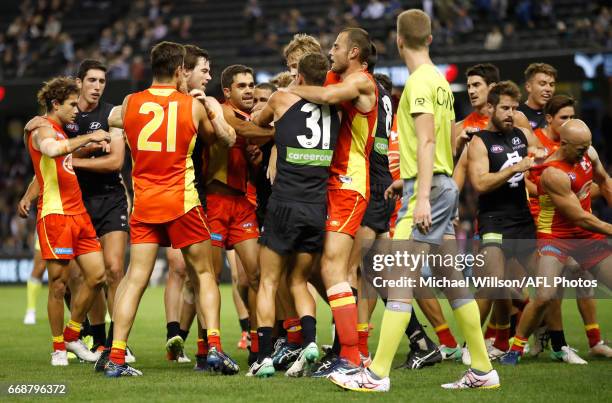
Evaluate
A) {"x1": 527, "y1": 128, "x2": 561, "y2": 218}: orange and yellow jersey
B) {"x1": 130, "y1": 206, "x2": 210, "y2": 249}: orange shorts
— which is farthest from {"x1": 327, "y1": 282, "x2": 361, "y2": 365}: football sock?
{"x1": 527, "y1": 128, "x2": 561, "y2": 218}: orange and yellow jersey

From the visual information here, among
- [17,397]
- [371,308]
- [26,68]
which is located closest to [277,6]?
[26,68]

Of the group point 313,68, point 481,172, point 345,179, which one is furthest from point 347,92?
point 481,172

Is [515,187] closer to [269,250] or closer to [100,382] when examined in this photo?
[269,250]

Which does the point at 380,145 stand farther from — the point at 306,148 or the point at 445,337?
the point at 445,337

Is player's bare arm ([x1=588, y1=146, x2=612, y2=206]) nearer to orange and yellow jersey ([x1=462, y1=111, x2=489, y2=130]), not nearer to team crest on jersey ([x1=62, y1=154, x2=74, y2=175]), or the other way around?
orange and yellow jersey ([x1=462, y1=111, x2=489, y2=130])

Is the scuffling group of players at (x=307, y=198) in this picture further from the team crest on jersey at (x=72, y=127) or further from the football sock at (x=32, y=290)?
the football sock at (x=32, y=290)

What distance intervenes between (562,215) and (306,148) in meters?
2.72

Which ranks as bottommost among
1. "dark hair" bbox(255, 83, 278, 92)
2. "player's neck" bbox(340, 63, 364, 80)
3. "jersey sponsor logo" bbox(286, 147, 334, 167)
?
"jersey sponsor logo" bbox(286, 147, 334, 167)

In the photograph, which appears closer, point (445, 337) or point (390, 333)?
point (390, 333)

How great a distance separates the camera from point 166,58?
8.05 metres

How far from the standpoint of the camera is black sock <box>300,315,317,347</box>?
8047 millimetres

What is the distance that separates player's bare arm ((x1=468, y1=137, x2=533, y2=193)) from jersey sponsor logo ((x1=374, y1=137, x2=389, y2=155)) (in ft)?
3.18

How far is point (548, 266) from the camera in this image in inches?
353

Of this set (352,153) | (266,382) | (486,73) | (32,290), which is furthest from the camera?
(32,290)
